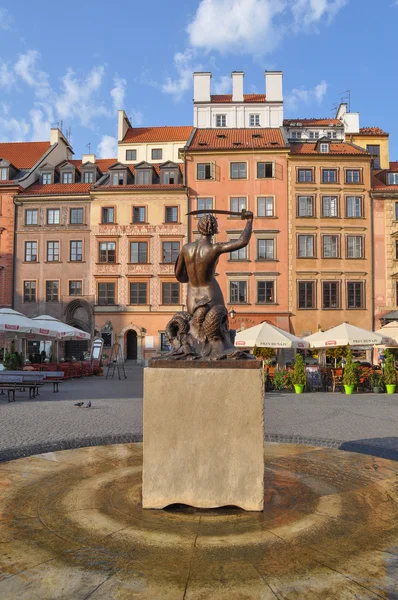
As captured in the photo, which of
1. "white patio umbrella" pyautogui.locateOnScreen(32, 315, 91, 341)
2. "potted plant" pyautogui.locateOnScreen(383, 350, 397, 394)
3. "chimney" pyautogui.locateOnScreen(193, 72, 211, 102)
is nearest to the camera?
"potted plant" pyautogui.locateOnScreen(383, 350, 397, 394)

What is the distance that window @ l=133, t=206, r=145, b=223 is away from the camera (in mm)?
37500

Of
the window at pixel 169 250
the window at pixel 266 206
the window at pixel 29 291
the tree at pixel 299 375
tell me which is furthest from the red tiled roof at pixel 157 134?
the tree at pixel 299 375

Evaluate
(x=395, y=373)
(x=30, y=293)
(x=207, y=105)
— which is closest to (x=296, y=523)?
(x=395, y=373)

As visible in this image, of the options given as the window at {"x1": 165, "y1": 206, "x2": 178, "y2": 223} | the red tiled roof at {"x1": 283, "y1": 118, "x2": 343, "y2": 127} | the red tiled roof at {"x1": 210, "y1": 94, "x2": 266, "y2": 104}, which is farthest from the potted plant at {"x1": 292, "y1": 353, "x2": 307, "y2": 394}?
the red tiled roof at {"x1": 283, "y1": 118, "x2": 343, "y2": 127}

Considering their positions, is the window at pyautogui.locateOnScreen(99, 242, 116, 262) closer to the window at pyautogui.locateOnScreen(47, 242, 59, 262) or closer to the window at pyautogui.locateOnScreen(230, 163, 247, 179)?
the window at pyautogui.locateOnScreen(47, 242, 59, 262)

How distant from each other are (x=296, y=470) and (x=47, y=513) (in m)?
2.85

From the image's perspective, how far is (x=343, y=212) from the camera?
36438mm

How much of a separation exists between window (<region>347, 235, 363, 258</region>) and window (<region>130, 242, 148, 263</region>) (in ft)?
47.9

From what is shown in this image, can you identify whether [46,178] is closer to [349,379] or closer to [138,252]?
[138,252]

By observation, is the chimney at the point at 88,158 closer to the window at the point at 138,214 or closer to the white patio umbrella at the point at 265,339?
the window at the point at 138,214

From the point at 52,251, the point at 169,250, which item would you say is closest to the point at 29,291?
the point at 52,251

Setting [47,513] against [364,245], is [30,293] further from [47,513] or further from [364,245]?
[47,513]

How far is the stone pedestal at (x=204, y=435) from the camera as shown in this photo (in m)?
4.46

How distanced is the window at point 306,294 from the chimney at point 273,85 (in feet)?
53.7
